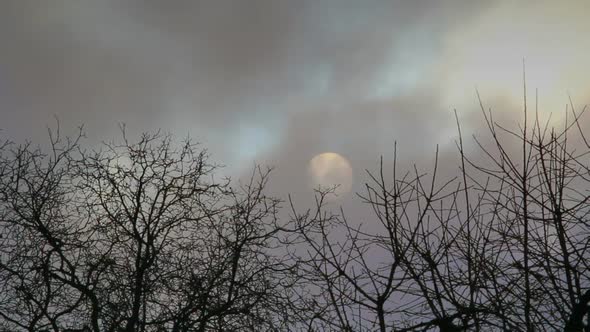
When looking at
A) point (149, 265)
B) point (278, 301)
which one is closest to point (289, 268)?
point (278, 301)

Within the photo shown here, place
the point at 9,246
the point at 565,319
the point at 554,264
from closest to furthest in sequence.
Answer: the point at 565,319, the point at 554,264, the point at 9,246

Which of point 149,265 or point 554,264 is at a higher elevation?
point 149,265

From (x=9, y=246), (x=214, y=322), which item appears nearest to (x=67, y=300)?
(x=9, y=246)

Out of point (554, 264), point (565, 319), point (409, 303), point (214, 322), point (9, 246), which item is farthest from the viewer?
point (9, 246)

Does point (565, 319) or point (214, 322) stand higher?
point (214, 322)

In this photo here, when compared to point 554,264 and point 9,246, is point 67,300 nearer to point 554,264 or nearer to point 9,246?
point 9,246

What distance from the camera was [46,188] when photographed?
7832 mm

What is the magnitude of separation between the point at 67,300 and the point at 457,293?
6.70 meters

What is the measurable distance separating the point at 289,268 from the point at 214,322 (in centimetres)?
136

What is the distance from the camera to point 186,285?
722 centimetres

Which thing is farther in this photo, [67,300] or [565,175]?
[67,300]

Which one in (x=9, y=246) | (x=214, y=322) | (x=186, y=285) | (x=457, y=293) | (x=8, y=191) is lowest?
(x=457, y=293)

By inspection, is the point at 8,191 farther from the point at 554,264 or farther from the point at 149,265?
the point at 554,264

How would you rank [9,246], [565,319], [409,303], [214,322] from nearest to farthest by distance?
[565,319]
[409,303]
[214,322]
[9,246]
